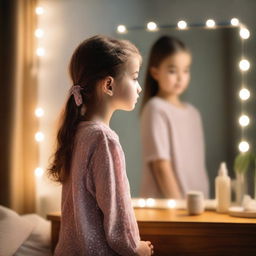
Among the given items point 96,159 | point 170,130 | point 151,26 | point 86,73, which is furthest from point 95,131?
point 151,26

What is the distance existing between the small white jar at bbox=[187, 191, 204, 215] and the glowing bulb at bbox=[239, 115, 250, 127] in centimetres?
36

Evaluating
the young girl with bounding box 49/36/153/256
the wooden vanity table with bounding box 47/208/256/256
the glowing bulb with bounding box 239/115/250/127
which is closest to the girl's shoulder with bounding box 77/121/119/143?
the young girl with bounding box 49/36/153/256

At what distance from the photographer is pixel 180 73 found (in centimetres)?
199

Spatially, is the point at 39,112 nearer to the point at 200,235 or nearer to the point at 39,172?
the point at 39,172

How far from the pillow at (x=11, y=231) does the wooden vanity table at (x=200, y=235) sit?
448 millimetres

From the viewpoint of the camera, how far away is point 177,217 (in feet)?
5.81

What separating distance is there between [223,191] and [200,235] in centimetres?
31

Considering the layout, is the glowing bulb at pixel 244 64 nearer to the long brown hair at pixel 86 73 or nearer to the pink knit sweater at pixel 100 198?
the long brown hair at pixel 86 73

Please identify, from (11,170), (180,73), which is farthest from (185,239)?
(11,170)

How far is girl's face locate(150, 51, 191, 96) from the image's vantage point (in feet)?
6.53

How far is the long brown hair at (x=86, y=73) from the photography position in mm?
1459

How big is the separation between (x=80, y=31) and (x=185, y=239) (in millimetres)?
1066

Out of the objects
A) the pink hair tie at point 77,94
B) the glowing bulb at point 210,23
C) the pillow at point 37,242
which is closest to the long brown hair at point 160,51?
the glowing bulb at point 210,23

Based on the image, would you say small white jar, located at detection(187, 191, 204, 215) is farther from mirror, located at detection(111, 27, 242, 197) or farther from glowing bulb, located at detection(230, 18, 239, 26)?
glowing bulb, located at detection(230, 18, 239, 26)
